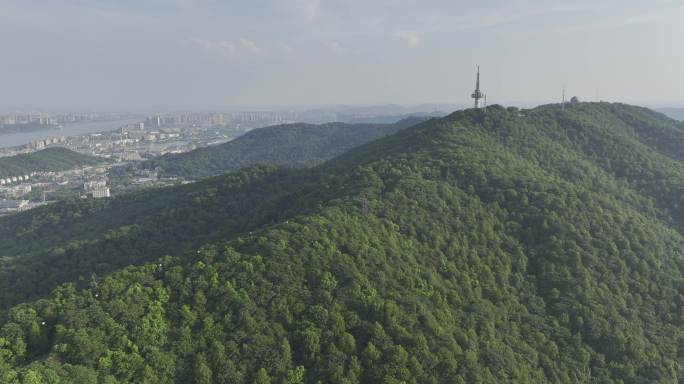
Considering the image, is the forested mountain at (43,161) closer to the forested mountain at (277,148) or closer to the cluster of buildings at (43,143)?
the forested mountain at (277,148)

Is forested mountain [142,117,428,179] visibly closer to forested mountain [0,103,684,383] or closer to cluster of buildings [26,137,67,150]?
cluster of buildings [26,137,67,150]

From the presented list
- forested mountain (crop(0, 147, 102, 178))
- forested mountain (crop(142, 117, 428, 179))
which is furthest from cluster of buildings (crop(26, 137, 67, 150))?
Result: forested mountain (crop(142, 117, 428, 179))

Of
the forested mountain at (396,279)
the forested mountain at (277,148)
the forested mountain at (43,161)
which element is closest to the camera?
the forested mountain at (396,279)

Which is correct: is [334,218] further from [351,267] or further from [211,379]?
[211,379]

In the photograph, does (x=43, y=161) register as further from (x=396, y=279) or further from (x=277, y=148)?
(x=396, y=279)

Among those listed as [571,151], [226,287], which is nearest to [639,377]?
[226,287]

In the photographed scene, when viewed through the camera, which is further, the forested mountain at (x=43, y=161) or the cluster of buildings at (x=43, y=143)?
the cluster of buildings at (x=43, y=143)

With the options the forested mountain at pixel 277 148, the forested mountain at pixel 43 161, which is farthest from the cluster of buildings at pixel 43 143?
the forested mountain at pixel 277 148
